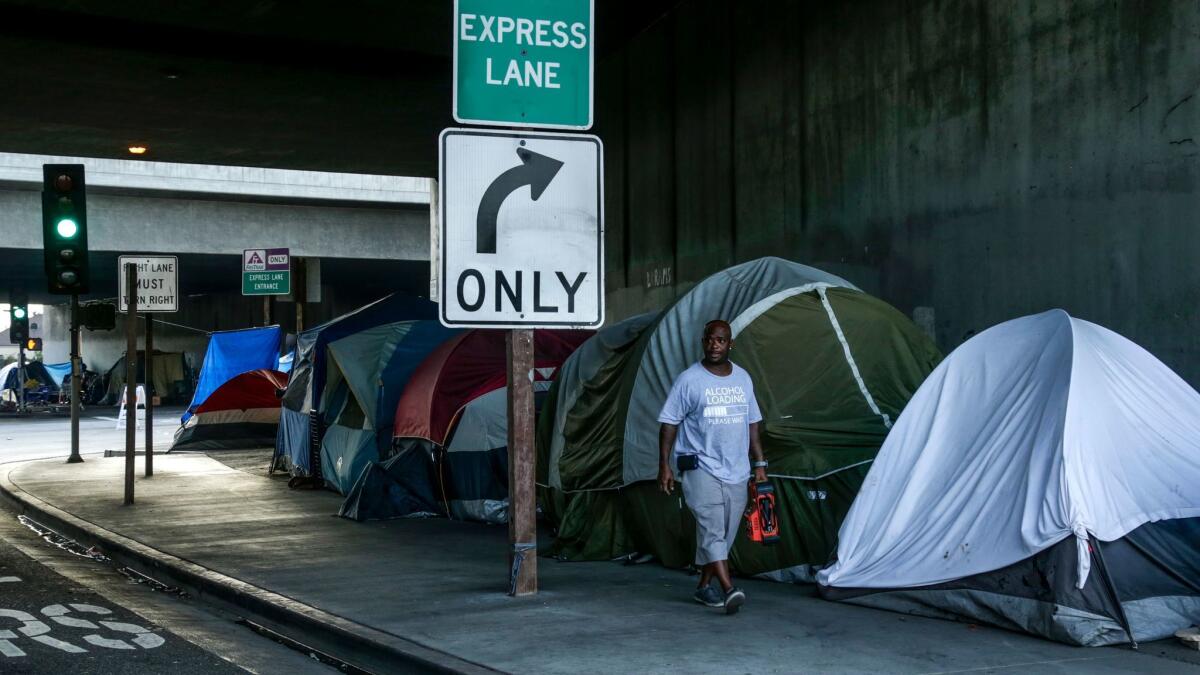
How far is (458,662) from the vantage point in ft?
22.9

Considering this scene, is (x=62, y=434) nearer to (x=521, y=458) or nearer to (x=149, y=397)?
(x=149, y=397)

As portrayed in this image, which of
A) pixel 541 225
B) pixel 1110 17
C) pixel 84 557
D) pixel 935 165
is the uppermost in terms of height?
pixel 1110 17

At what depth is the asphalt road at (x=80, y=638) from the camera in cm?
746

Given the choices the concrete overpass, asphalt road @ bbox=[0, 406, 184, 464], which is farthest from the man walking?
the concrete overpass

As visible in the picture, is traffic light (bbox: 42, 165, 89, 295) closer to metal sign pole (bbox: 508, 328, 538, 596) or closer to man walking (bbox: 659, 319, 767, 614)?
metal sign pole (bbox: 508, 328, 538, 596)

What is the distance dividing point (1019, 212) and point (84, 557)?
28.3 feet

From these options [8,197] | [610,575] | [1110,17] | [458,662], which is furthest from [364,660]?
[8,197]

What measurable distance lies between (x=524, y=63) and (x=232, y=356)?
53.8 ft

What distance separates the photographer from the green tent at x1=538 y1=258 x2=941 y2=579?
9562 millimetres

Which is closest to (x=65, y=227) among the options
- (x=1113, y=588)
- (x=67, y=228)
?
(x=67, y=228)

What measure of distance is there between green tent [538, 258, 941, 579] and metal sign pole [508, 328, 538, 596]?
1.55 metres

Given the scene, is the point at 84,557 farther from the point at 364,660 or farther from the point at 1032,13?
the point at 1032,13

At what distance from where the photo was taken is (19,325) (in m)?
42.8

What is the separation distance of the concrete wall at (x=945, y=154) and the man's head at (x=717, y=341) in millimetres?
2771
